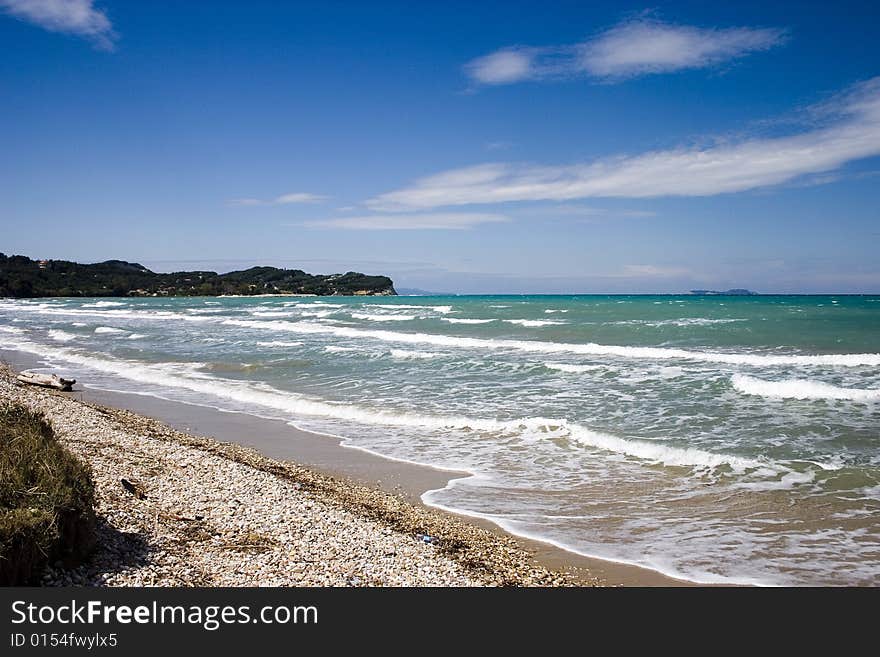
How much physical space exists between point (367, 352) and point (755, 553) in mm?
20216

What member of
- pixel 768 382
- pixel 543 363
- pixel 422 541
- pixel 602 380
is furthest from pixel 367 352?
pixel 422 541

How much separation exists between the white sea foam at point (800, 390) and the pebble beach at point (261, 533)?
1197 centimetres

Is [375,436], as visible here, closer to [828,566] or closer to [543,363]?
[828,566]

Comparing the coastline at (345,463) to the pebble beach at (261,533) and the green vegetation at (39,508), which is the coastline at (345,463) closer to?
the pebble beach at (261,533)

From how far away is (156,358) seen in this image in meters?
23.9

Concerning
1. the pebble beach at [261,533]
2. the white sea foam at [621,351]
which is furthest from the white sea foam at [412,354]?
the pebble beach at [261,533]

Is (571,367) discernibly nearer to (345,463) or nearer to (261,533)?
(345,463)

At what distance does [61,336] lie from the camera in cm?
3378

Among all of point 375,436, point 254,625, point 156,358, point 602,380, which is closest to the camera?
point 254,625

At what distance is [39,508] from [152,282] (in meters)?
161

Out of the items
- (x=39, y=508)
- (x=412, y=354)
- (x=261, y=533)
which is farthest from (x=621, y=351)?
(x=39, y=508)

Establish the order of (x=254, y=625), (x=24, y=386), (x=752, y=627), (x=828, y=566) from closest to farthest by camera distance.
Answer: (x=254, y=625)
(x=752, y=627)
(x=828, y=566)
(x=24, y=386)

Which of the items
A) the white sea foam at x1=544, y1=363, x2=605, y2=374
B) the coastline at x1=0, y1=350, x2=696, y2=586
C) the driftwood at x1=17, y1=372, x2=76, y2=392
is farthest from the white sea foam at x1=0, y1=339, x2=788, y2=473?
the white sea foam at x1=544, y1=363, x2=605, y2=374

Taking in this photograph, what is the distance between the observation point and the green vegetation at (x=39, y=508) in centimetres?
403
